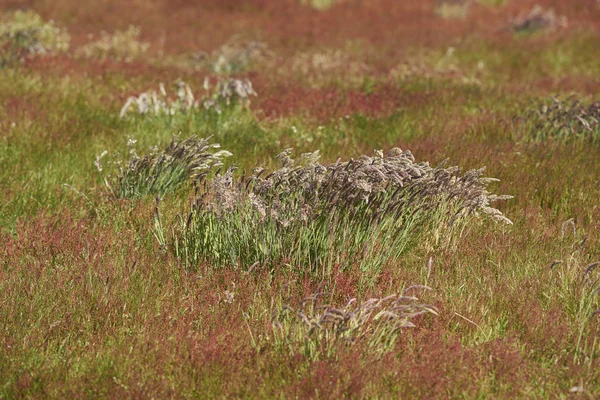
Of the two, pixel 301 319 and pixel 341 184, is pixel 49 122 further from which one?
pixel 301 319

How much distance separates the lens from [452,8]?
1750 cm

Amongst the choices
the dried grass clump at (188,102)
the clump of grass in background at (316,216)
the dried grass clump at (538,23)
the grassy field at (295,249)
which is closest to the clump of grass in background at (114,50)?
the grassy field at (295,249)

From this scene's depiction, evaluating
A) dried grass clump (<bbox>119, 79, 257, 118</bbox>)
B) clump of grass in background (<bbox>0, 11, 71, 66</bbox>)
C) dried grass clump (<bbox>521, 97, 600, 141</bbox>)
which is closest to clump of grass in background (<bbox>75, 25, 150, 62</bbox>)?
clump of grass in background (<bbox>0, 11, 71, 66</bbox>)

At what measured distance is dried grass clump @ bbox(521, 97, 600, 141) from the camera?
6.83 meters

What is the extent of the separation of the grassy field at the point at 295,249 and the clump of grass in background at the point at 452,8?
918 centimetres

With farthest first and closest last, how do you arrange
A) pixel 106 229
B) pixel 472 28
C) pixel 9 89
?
pixel 472 28 → pixel 9 89 → pixel 106 229

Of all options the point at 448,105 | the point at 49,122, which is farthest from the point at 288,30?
the point at 49,122

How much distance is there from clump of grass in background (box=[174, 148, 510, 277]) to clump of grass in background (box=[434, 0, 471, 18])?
533 inches

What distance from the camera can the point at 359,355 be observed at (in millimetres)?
3336

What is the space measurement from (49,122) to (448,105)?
443cm

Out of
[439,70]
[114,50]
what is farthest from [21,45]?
[439,70]

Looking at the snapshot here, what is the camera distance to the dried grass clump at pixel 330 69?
1019cm

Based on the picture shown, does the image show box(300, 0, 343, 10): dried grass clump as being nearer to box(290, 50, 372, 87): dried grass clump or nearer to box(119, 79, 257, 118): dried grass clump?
box(290, 50, 372, 87): dried grass clump

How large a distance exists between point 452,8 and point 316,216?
47.3 ft
